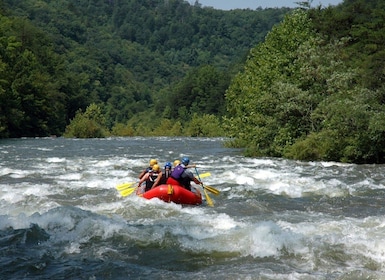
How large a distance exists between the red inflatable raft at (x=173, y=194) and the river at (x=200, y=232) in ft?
0.63

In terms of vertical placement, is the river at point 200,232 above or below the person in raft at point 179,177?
below

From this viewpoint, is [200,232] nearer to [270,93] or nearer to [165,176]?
[165,176]

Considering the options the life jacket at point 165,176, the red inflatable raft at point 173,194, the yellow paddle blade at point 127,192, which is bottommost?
the yellow paddle blade at point 127,192

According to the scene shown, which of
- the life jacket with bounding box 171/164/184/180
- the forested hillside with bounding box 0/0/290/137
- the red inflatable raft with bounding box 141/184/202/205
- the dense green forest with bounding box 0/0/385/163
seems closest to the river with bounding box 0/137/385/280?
the red inflatable raft with bounding box 141/184/202/205

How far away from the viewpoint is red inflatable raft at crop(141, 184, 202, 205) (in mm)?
13102

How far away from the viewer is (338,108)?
74.0 ft

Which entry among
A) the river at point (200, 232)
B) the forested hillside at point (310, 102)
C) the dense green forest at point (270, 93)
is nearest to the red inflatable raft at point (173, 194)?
the river at point (200, 232)

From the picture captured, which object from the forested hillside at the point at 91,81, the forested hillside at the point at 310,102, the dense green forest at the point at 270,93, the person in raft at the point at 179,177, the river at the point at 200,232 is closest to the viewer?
the river at the point at 200,232

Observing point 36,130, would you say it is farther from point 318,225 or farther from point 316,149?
point 318,225

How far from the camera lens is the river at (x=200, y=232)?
25.9 feet

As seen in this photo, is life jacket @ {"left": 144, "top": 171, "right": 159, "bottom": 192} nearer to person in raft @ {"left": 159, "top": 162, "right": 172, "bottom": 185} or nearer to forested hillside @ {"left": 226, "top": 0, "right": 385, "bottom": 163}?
person in raft @ {"left": 159, "top": 162, "right": 172, "bottom": 185}

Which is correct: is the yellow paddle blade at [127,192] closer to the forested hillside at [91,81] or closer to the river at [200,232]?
the river at [200,232]

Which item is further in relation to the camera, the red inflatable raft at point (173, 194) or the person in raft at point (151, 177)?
the person in raft at point (151, 177)

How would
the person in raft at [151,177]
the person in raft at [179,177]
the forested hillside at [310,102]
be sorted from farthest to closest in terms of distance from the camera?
the forested hillside at [310,102], the person in raft at [151,177], the person in raft at [179,177]
